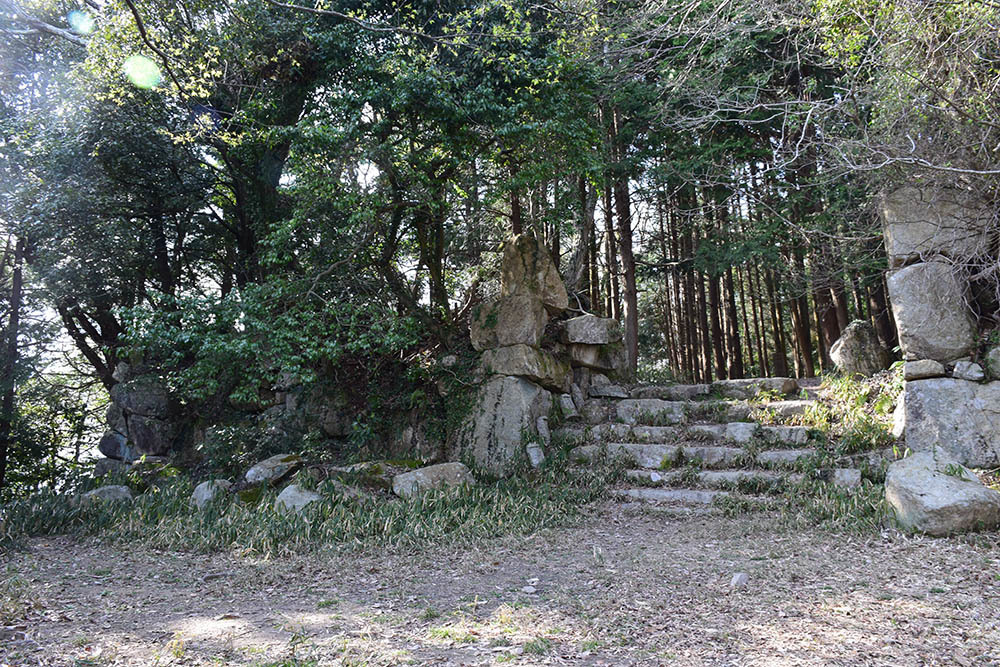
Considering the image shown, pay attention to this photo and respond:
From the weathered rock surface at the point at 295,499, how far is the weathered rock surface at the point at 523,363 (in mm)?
2789

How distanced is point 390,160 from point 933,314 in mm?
6135

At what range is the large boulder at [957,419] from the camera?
5.87m

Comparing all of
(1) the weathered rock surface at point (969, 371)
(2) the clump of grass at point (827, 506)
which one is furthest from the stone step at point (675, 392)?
(1) the weathered rock surface at point (969, 371)

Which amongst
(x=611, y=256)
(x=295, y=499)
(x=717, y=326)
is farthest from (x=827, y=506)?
(x=717, y=326)

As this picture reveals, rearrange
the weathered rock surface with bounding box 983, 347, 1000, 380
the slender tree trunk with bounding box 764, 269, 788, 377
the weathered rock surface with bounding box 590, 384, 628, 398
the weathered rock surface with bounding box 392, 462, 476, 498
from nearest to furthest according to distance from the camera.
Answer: the weathered rock surface with bounding box 983, 347, 1000, 380 → the weathered rock surface with bounding box 392, 462, 476, 498 → the weathered rock surface with bounding box 590, 384, 628, 398 → the slender tree trunk with bounding box 764, 269, 788, 377

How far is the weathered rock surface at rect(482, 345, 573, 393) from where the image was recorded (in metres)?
7.91

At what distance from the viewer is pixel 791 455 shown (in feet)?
21.1

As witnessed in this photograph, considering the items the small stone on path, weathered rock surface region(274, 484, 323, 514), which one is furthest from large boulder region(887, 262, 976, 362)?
weathered rock surface region(274, 484, 323, 514)

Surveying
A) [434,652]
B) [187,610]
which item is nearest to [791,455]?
[434,652]

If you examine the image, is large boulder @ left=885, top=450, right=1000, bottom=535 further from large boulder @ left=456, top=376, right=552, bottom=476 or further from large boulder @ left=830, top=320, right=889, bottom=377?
large boulder @ left=456, top=376, right=552, bottom=476

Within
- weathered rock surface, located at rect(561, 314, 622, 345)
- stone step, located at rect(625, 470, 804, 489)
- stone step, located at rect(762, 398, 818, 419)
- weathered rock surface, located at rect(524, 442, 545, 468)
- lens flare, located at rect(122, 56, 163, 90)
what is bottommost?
stone step, located at rect(625, 470, 804, 489)

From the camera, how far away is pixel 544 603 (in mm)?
3748

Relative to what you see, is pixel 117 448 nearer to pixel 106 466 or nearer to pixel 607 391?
pixel 106 466

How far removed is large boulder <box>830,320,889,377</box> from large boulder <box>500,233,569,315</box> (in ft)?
12.7
